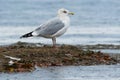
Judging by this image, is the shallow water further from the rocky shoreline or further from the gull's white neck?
the gull's white neck

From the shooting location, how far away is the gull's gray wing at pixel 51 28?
15.6 meters

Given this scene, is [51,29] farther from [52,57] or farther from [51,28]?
[52,57]

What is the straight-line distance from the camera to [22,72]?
1295 centimetres

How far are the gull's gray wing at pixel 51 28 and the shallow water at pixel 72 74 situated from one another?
81.8 inches

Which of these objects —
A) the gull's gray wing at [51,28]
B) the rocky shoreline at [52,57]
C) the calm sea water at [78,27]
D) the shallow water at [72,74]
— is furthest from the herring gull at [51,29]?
the calm sea water at [78,27]

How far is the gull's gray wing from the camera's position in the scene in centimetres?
1559

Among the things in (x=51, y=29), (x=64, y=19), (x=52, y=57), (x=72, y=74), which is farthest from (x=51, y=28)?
(x=72, y=74)

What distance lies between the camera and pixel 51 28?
51.3ft

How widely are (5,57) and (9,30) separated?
8832 mm

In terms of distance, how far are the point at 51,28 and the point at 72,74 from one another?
3.03 m

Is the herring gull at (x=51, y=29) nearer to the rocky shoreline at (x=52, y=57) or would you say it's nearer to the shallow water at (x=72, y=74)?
the rocky shoreline at (x=52, y=57)

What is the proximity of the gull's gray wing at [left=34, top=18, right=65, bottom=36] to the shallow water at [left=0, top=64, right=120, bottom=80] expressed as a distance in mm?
2079

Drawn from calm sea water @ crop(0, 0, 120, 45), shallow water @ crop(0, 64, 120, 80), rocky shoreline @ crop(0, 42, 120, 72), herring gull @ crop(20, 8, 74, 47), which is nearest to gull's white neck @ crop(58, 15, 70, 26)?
herring gull @ crop(20, 8, 74, 47)

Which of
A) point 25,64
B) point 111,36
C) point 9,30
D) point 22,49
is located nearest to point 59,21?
point 22,49
